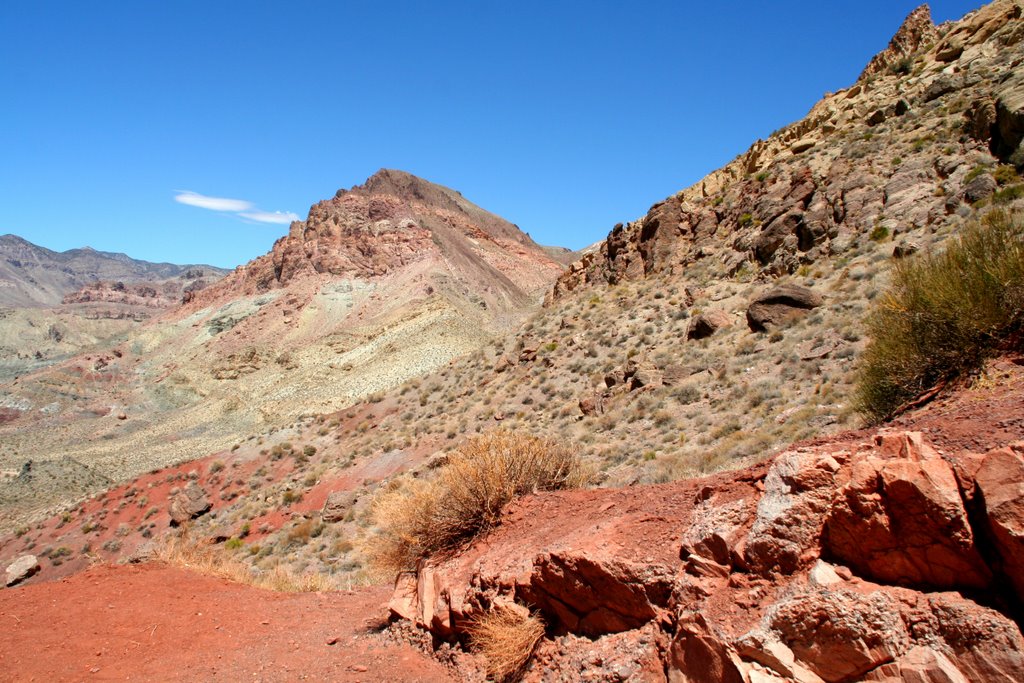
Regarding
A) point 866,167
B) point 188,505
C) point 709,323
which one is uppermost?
point 866,167

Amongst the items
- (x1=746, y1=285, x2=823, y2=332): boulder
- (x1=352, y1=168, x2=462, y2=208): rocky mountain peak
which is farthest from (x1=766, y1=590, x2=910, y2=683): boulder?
(x1=352, y1=168, x2=462, y2=208): rocky mountain peak

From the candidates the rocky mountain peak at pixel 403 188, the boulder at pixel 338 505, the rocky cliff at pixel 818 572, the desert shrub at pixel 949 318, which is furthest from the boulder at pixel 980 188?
the rocky mountain peak at pixel 403 188

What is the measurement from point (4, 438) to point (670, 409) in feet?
149

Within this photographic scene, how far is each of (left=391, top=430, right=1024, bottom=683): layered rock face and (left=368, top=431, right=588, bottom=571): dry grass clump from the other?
5.82 ft

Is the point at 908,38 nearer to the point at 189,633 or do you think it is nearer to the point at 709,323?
the point at 709,323

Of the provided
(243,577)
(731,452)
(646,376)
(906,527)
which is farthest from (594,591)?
(646,376)

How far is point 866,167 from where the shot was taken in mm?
20500

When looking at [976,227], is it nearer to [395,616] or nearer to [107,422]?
[395,616]

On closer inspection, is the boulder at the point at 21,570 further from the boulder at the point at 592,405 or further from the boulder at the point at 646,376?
the boulder at the point at 646,376

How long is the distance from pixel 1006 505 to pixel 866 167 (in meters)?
21.6

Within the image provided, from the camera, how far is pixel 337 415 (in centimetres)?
3020

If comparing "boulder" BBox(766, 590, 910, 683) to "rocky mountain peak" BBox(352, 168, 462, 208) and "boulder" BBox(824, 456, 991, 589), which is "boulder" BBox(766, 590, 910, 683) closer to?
"boulder" BBox(824, 456, 991, 589)

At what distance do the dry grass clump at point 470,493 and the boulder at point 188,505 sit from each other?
17.4 metres

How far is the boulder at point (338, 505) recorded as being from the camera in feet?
54.6
